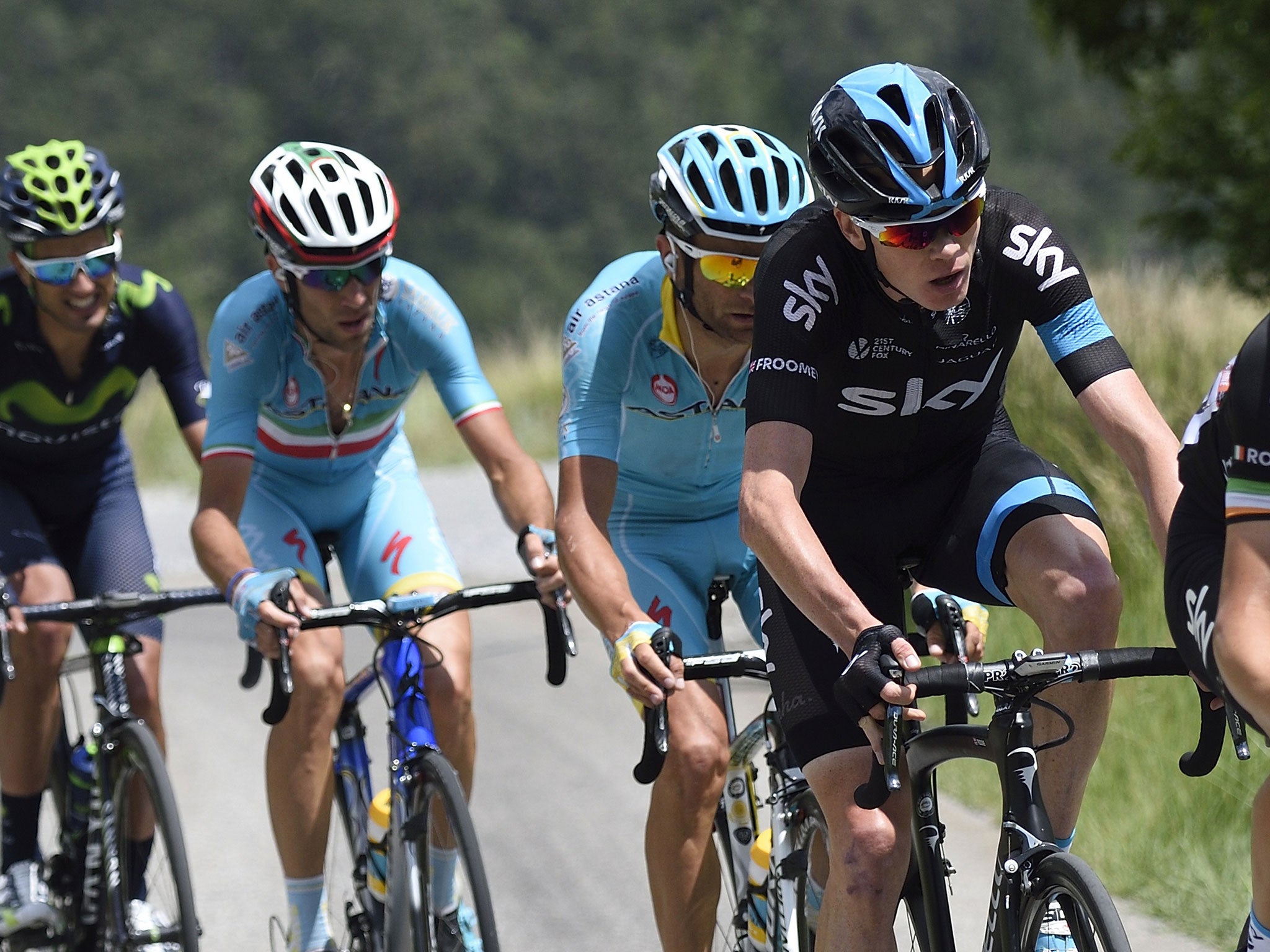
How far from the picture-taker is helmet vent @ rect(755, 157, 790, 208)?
3973mm

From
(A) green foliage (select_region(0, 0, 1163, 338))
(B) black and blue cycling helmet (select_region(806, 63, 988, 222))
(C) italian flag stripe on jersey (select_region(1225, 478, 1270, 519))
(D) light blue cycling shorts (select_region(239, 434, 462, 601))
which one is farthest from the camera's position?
(A) green foliage (select_region(0, 0, 1163, 338))

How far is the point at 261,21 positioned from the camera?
6381 cm

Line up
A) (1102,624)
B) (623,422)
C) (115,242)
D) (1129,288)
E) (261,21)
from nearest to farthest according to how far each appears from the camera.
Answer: (1102,624) < (623,422) < (115,242) < (1129,288) < (261,21)

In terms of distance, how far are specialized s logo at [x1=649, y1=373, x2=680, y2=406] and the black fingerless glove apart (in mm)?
1460

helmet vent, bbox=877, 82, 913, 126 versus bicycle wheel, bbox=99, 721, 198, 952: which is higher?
helmet vent, bbox=877, 82, 913, 126

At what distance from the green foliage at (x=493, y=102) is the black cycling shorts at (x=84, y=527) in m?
44.2

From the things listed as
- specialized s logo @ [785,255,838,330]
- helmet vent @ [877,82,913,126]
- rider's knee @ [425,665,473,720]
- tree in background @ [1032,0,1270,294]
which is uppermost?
tree in background @ [1032,0,1270,294]

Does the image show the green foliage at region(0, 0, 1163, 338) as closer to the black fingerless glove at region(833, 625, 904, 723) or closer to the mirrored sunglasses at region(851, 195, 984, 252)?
the mirrored sunglasses at region(851, 195, 984, 252)

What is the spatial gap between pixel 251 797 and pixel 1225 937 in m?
4.09

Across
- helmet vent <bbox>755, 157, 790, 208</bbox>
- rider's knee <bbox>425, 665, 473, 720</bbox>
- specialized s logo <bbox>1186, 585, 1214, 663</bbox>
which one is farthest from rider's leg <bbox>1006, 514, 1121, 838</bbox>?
rider's knee <bbox>425, 665, 473, 720</bbox>

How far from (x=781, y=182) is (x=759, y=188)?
0.28ft

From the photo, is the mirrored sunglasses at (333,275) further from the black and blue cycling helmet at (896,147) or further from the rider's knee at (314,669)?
the black and blue cycling helmet at (896,147)

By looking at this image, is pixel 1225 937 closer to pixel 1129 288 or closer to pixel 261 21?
pixel 1129 288

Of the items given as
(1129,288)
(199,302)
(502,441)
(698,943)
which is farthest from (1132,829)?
(199,302)
